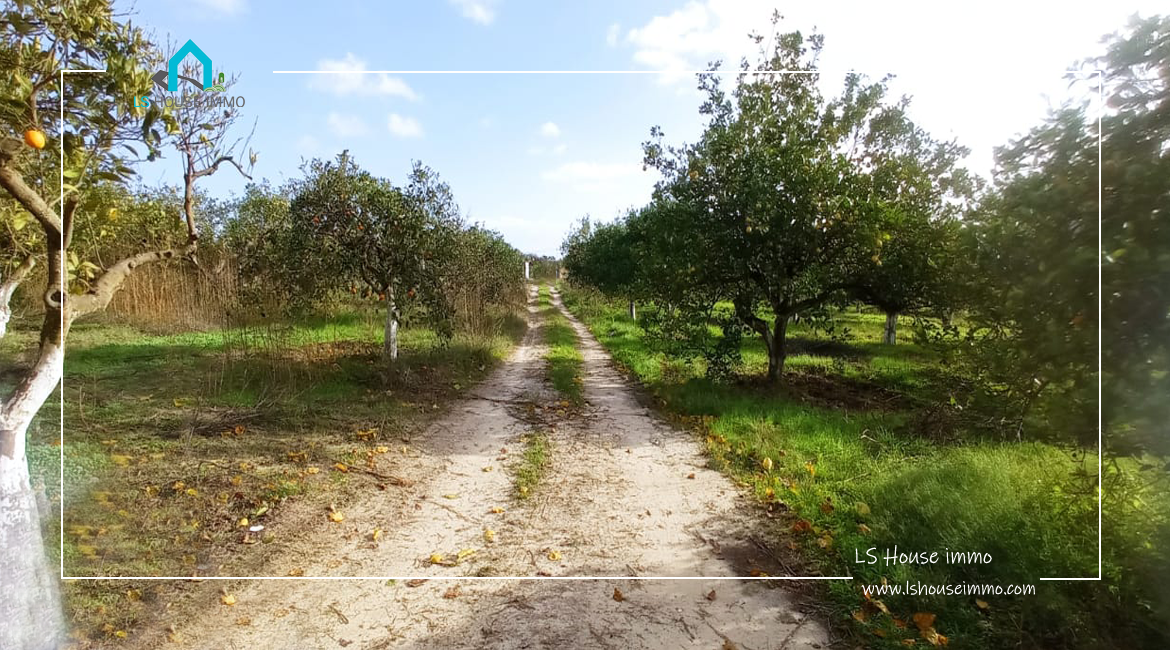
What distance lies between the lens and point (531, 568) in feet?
12.0

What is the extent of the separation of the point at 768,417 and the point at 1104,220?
5641 mm

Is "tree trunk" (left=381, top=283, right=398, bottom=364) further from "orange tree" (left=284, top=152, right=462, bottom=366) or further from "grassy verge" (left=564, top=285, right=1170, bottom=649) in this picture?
"grassy verge" (left=564, top=285, right=1170, bottom=649)

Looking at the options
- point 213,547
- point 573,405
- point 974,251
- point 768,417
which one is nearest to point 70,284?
point 213,547

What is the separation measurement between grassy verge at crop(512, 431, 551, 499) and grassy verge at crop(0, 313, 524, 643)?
1.34m

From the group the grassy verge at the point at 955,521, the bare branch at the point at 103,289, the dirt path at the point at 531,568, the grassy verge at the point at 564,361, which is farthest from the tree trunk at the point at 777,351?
the bare branch at the point at 103,289

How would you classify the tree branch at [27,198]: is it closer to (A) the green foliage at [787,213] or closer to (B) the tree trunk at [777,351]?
(A) the green foliage at [787,213]

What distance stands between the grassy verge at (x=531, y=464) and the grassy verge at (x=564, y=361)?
2256 millimetres

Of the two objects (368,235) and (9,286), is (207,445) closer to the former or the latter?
(9,286)

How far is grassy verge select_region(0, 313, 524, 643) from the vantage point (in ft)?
11.8

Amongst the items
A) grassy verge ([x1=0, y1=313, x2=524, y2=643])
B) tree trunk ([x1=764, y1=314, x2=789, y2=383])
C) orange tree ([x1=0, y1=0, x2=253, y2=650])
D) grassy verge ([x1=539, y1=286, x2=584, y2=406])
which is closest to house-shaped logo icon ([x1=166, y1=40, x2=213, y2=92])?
orange tree ([x1=0, y1=0, x2=253, y2=650])

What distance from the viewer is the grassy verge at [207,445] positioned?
11.8 feet

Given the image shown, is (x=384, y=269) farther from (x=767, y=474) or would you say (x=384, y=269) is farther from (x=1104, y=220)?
(x=1104, y=220)

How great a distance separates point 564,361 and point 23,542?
441 inches

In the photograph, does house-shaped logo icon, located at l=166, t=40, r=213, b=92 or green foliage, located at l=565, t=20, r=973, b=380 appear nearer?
house-shaped logo icon, located at l=166, t=40, r=213, b=92
